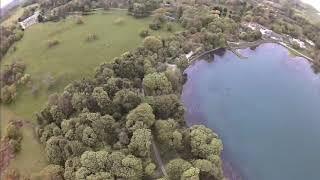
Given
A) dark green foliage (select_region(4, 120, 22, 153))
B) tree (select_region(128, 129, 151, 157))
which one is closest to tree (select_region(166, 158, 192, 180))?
tree (select_region(128, 129, 151, 157))

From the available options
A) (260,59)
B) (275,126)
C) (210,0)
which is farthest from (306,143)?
(210,0)

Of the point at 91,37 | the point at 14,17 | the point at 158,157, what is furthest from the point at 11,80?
the point at 14,17

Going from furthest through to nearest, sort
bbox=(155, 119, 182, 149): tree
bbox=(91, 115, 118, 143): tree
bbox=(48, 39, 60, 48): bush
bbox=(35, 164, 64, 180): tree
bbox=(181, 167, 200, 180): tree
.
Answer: bbox=(48, 39, 60, 48): bush → bbox=(155, 119, 182, 149): tree → bbox=(91, 115, 118, 143): tree → bbox=(35, 164, 64, 180): tree → bbox=(181, 167, 200, 180): tree

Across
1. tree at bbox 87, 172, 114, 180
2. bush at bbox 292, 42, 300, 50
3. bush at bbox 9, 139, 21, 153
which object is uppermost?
bush at bbox 292, 42, 300, 50

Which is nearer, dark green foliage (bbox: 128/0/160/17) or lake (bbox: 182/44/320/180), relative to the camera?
lake (bbox: 182/44/320/180)

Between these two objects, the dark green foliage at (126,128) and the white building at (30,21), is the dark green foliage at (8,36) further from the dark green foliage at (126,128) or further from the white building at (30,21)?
the dark green foliage at (126,128)

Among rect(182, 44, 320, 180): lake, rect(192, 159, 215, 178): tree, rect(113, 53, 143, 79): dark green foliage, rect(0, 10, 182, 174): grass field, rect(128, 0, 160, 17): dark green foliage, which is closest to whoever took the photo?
rect(192, 159, 215, 178): tree

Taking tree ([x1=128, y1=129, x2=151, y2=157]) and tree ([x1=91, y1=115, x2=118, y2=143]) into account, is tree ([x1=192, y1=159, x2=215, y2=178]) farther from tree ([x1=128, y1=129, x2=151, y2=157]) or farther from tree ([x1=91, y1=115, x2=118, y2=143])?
tree ([x1=91, y1=115, x2=118, y2=143])

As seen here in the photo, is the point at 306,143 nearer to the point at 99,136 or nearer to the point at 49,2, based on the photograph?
the point at 99,136
